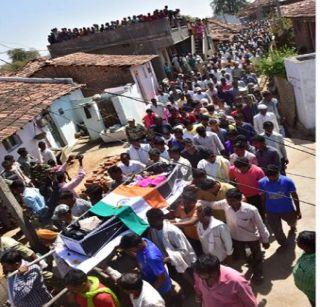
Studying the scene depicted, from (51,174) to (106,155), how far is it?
5.83 metres

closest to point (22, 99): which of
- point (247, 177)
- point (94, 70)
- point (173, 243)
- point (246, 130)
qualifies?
point (94, 70)

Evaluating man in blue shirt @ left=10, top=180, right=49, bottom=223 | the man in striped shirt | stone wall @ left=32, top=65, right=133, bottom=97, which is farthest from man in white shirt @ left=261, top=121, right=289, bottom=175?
stone wall @ left=32, top=65, right=133, bottom=97

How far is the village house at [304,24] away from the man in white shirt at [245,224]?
42.8 ft

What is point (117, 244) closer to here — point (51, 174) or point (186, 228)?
point (186, 228)

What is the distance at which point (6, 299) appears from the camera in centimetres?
583

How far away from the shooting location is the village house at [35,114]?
1261 cm

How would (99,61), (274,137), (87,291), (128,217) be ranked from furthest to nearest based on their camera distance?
(99,61) → (274,137) → (128,217) → (87,291)

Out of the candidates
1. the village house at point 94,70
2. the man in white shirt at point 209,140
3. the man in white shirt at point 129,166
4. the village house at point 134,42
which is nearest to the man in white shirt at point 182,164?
the man in white shirt at point 129,166

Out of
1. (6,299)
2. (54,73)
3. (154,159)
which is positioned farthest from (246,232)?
(54,73)

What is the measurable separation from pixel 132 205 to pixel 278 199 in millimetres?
2227

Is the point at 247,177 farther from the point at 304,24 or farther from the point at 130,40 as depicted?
the point at 130,40

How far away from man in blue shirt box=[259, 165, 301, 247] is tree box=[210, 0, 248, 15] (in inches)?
3218

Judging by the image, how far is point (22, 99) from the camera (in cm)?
1434

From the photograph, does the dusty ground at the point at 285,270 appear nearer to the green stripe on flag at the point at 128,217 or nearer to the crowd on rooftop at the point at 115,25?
the green stripe on flag at the point at 128,217
